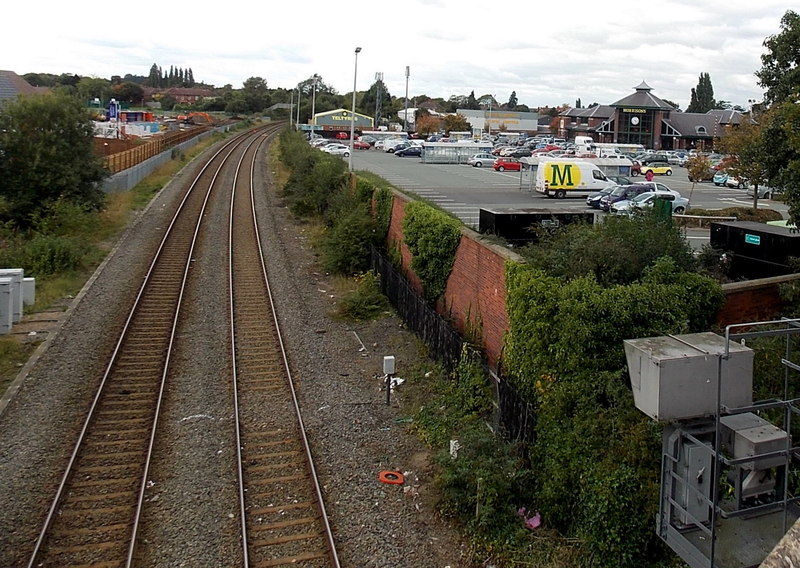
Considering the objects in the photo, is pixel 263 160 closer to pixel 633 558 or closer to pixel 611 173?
pixel 611 173

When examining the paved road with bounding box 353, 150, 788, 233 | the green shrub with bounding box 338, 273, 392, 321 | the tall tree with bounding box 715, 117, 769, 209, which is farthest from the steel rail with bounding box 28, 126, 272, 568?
the tall tree with bounding box 715, 117, 769, 209

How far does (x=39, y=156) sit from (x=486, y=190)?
2326cm

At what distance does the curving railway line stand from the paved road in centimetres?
1164

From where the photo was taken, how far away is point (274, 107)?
547 ft

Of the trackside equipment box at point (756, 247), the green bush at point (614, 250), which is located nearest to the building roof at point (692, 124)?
the trackside equipment box at point (756, 247)

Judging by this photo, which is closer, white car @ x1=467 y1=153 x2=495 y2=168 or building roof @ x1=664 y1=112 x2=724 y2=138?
white car @ x1=467 y1=153 x2=495 y2=168

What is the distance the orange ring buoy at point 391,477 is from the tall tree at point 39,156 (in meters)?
19.1

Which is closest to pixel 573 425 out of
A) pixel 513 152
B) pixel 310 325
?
pixel 310 325

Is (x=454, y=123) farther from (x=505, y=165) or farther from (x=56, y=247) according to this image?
(x=56, y=247)

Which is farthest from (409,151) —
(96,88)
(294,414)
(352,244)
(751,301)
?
(96,88)

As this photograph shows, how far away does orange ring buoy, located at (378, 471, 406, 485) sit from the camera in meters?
9.88

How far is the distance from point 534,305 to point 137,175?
116 ft

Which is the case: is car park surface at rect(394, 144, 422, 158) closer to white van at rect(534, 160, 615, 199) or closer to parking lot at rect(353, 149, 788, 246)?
parking lot at rect(353, 149, 788, 246)

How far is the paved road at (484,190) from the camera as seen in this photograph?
3372 centimetres
